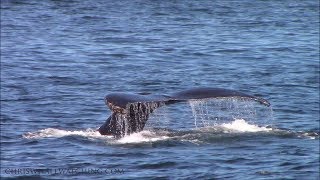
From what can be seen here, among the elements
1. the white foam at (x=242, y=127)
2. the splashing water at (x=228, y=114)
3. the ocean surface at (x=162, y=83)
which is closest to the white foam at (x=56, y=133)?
the ocean surface at (x=162, y=83)

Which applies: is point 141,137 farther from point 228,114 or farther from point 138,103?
point 228,114

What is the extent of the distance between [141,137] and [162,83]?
8.02 m

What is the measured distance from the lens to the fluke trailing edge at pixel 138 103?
44.5ft

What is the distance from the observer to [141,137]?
47.7 feet

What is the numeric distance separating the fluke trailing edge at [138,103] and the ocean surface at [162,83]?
5.9 inches

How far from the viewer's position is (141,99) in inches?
542

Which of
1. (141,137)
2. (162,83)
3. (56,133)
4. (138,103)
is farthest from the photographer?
(162,83)

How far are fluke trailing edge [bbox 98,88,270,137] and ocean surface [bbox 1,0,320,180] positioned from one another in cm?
15

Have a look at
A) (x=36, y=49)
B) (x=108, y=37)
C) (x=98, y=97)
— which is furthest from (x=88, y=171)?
(x=108, y=37)

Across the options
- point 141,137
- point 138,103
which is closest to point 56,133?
point 141,137

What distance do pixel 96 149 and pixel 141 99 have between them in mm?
944

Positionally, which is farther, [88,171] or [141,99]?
[141,99]

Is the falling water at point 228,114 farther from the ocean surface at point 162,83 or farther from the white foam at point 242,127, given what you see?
the white foam at point 242,127

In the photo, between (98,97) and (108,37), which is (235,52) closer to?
(108,37)
